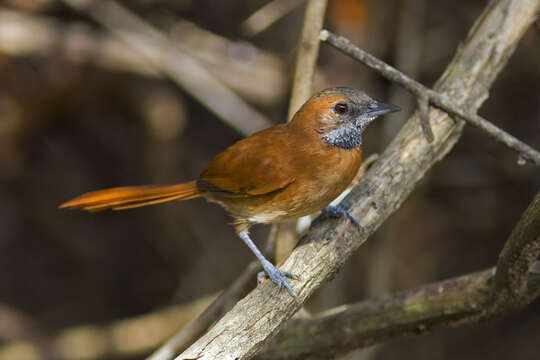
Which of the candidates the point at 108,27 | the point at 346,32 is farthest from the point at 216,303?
the point at 346,32

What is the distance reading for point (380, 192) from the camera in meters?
2.61

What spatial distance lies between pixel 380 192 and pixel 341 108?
491 millimetres

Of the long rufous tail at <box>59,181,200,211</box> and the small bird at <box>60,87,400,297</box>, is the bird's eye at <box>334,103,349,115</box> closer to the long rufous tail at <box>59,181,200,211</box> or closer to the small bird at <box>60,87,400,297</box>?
the small bird at <box>60,87,400,297</box>

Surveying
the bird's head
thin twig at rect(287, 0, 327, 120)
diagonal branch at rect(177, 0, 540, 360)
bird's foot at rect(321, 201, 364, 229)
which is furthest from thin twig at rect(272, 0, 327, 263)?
diagonal branch at rect(177, 0, 540, 360)

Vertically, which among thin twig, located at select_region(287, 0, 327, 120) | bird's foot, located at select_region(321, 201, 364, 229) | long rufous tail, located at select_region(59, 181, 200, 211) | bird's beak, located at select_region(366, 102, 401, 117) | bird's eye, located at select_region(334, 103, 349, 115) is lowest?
bird's foot, located at select_region(321, 201, 364, 229)

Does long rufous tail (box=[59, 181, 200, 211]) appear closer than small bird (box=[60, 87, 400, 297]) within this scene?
No

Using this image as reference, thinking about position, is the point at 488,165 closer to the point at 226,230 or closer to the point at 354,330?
the point at 226,230

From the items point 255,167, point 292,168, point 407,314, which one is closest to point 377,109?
point 292,168

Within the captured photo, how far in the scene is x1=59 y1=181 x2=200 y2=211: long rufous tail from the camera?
297 centimetres

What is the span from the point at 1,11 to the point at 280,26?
2.29 metres

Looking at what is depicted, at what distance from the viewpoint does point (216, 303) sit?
2982 mm

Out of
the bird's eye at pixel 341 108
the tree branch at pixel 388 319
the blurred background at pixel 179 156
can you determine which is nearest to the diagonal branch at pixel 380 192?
the bird's eye at pixel 341 108

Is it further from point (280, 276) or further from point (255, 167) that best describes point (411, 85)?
point (280, 276)

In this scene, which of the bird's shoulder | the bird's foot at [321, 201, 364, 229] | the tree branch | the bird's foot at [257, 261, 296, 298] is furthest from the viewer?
the bird's shoulder
